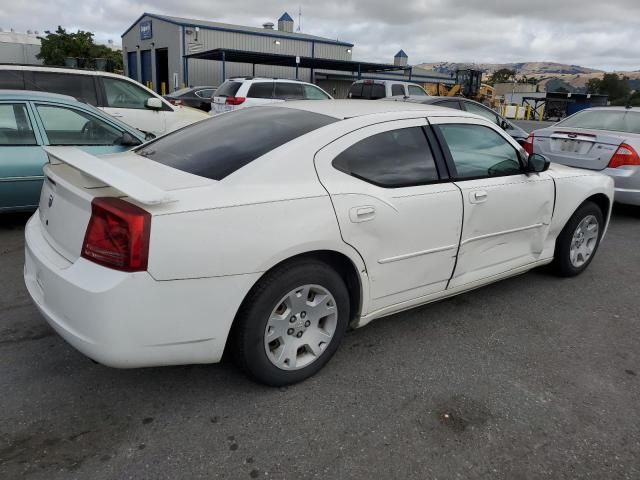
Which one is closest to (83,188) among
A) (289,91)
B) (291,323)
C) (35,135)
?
(291,323)

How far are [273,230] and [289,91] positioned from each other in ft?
42.5

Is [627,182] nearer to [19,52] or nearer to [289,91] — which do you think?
[289,91]

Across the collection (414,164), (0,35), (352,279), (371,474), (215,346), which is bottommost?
(371,474)

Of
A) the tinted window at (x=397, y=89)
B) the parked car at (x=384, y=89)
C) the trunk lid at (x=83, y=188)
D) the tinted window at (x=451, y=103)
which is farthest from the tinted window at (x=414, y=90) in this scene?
the trunk lid at (x=83, y=188)

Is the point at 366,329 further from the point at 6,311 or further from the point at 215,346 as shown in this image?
the point at 6,311

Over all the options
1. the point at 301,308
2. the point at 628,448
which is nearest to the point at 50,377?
the point at 301,308

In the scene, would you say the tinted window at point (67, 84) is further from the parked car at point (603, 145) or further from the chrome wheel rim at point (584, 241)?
the chrome wheel rim at point (584, 241)

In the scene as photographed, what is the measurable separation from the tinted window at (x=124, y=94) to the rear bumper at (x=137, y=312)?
252 inches

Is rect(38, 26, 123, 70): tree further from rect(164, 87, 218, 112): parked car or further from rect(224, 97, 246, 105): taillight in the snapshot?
rect(224, 97, 246, 105): taillight

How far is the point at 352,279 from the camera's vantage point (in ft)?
9.77

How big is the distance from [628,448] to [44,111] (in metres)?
5.75

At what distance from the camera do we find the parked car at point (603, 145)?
6.69 m

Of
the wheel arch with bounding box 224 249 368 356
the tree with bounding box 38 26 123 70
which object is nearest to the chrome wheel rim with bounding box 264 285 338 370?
the wheel arch with bounding box 224 249 368 356

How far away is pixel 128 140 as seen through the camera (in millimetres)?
5449
